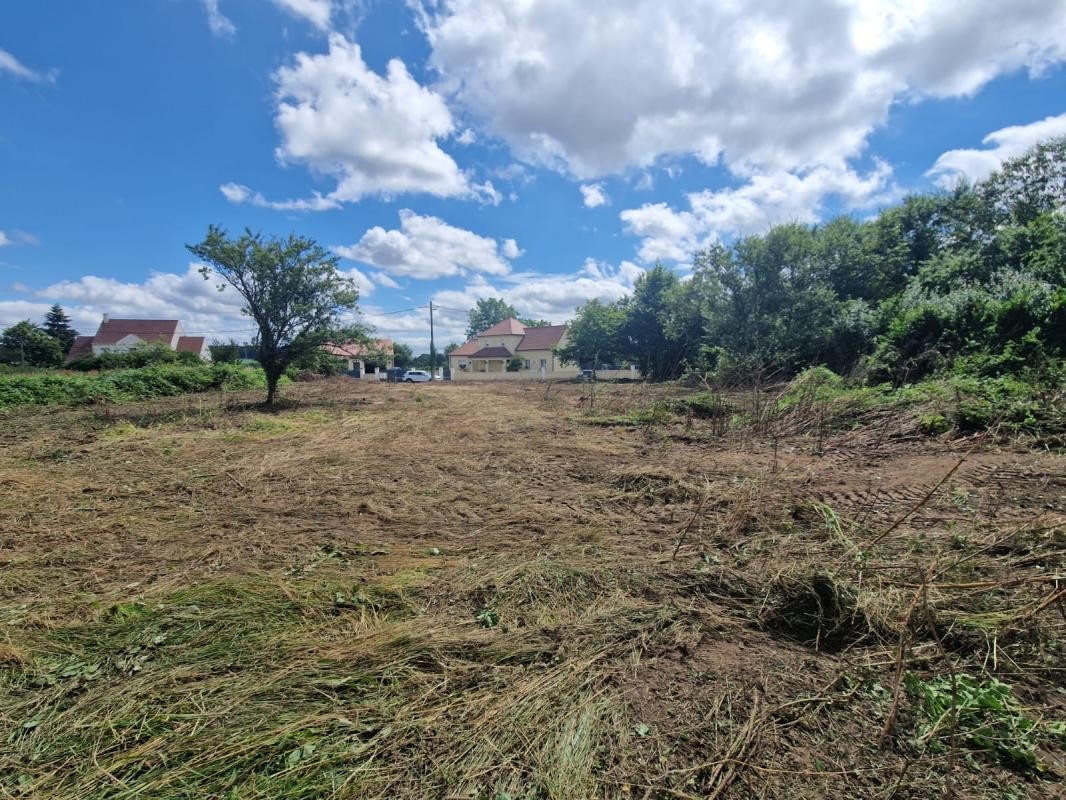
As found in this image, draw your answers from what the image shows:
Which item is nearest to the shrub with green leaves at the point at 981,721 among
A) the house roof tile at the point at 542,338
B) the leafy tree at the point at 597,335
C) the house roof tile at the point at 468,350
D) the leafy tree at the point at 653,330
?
the leafy tree at the point at 653,330

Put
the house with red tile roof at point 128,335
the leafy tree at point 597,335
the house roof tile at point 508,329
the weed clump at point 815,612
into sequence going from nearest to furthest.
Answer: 1. the weed clump at point 815,612
2. the leafy tree at point 597,335
3. the house with red tile roof at point 128,335
4. the house roof tile at point 508,329

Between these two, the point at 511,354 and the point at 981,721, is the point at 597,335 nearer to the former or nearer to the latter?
the point at 511,354

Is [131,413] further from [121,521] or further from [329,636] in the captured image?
[329,636]

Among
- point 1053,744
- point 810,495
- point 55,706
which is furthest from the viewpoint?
point 810,495

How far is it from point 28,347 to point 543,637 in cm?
5440

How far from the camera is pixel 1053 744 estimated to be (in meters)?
1.79

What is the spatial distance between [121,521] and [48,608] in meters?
1.84

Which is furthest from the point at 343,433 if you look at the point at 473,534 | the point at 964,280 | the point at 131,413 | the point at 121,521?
the point at 964,280

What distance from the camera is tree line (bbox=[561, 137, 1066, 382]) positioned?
35.6ft

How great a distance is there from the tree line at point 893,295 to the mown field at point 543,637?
6891mm

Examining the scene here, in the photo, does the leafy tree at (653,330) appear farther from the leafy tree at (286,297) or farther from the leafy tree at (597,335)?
the leafy tree at (286,297)

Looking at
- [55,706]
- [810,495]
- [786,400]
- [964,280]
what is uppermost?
[964,280]

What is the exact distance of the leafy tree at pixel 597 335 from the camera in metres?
A: 31.4

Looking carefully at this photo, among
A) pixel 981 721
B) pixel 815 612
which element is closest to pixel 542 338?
pixel 815 612
